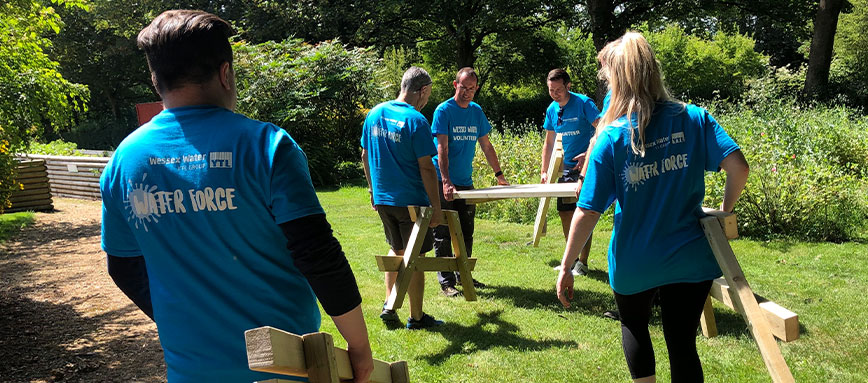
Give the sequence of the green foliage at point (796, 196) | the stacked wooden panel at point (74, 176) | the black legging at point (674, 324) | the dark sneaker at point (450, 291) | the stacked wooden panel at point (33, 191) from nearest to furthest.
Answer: the black legging at point (674, 324)
the dark sneaker at point (450, 291)
the green foliage at point (796, 196)
the stacked wooden panel at point (33, 191)
the stacked wooden panel at point (74, 176)

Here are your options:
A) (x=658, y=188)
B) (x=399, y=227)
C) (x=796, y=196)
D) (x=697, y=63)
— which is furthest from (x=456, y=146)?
(x=697, y=63)

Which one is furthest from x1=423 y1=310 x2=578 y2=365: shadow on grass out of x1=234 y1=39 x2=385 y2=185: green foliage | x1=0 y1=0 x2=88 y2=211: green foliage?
x1=234 y1=39 x2=385 y2=185: green foliage

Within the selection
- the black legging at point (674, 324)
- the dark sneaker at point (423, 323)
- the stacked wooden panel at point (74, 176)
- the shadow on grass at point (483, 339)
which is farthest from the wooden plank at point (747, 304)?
the stacked wooden panel at point (74, 176)

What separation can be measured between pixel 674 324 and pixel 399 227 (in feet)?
9.07

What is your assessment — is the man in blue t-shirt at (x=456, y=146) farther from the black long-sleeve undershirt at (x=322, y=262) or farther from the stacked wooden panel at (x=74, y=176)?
the stacked wooden panel at (x=74, y=176)

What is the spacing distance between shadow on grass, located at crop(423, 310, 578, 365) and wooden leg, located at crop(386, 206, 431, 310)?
0.52 metres

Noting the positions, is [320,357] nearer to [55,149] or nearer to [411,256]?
[411,256]

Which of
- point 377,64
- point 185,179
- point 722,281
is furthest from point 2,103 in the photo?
point 377,64

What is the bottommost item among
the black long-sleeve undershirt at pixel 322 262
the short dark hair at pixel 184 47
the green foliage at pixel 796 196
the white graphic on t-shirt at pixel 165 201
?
the green foliage at pixel 796 196

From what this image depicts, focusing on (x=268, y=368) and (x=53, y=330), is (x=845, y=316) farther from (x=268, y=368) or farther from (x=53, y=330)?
(x=53, y=330)

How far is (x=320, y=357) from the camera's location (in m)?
1.66

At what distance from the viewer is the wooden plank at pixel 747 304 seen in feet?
8.57

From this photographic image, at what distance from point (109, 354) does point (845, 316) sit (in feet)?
19.4

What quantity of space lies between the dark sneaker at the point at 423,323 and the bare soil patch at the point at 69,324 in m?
1.93
